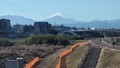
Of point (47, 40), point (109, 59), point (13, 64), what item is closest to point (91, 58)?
point (109, 59)

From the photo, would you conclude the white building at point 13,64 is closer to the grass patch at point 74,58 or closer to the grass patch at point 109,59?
the grass patch at point 109,59

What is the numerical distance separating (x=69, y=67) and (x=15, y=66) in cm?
3500

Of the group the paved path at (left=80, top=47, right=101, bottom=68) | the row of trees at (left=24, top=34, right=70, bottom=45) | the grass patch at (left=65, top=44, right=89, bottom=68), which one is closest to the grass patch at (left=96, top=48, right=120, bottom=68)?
the paved path at (left=80, top=47, right=101, bottom=68)

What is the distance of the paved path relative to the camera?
50784 mm

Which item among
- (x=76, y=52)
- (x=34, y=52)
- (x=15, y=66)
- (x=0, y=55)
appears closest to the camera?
(x=15, y=66)

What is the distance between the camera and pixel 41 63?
213ft

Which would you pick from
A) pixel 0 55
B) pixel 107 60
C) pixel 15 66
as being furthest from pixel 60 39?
pixel 15 66

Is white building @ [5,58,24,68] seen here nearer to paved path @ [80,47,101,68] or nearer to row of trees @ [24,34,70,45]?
paved path @ [80,47,101,68]

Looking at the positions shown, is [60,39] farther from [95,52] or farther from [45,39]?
[95,52]

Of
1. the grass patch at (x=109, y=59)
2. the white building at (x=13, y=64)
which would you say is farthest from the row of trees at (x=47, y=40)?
the white building at (x=13, y=64)

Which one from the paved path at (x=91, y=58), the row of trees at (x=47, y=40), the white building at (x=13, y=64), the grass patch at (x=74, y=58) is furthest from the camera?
the row of trees at (x=47, y=40)

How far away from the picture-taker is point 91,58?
5591 cm

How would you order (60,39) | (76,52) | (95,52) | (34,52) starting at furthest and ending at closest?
(60,39) → (34,52) → (76,52) → (95,52)

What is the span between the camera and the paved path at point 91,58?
50784mm
